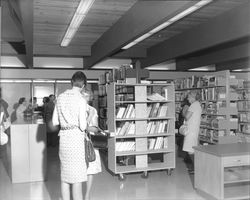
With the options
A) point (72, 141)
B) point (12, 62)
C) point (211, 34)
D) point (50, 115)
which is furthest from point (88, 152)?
point (12, 62)

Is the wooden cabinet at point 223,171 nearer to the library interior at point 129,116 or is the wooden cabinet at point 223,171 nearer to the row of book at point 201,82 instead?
the library interior at point 129,116

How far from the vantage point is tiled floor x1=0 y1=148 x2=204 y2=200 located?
14.7 ft

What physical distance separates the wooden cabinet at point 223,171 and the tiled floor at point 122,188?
34 cm

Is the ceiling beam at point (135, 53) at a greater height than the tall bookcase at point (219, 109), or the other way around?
the ceiling beam at point (135, 53)

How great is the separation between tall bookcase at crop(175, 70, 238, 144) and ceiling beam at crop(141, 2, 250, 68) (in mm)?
1108

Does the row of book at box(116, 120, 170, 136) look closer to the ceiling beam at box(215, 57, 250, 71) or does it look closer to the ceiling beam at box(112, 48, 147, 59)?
the ceiling beam at box(112, 48, 147, 59)

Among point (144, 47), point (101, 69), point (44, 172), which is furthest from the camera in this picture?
point (101, 69)

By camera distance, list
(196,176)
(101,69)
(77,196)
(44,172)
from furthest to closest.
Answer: (101,69) → (44,172) → (196,176) → (77,196)

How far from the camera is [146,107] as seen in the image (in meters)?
5.62

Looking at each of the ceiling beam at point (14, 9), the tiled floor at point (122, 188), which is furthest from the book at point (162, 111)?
the ceiling beam at point (14, 9)

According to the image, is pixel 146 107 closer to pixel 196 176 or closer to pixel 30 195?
pixel 196 176

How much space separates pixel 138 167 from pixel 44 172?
1.69 meters

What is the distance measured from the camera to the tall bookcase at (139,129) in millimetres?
5477

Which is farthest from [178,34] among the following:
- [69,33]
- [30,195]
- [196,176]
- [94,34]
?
[30,195]
